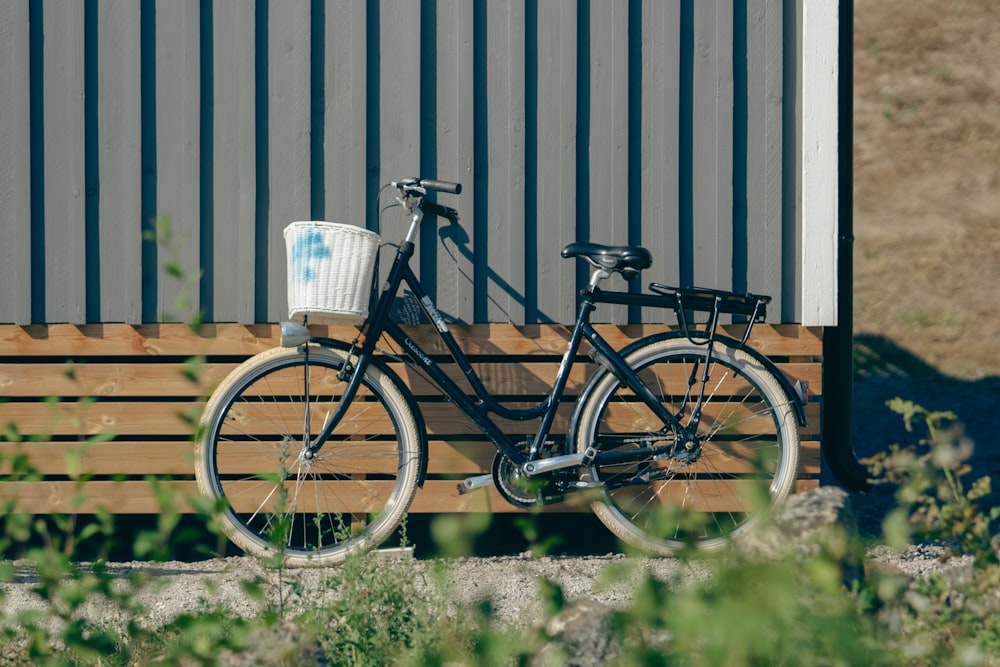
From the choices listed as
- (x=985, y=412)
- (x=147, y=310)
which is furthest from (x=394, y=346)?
(x=985, y=412)

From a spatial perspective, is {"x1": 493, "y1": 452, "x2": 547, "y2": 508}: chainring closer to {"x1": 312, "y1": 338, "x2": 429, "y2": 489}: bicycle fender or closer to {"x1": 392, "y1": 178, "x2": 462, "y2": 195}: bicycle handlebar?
{"x1": 312, "y1": 338, "x2": 429, "y2": 489}: bicycle fender

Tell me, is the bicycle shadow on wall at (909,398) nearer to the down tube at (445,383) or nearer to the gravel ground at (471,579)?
the gravel ground at (471,579)

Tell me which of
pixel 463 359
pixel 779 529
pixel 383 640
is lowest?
pixel 383 640

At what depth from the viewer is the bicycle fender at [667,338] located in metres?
4.04

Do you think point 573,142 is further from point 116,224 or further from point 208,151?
point 116,224

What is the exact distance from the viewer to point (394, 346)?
4418 millimetres

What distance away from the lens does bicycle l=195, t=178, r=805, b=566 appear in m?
3.96

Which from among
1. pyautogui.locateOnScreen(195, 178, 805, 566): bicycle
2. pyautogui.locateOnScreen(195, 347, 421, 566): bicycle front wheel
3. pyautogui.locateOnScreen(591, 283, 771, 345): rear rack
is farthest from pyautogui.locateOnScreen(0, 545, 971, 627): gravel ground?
pyautogui.locateOnScreen(591, 283, 771, 345): rear rack

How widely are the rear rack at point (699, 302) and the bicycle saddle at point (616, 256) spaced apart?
12cm

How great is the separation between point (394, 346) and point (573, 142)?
111 centimetres

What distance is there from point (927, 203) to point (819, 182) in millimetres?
8203

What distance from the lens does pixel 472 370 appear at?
4.10m

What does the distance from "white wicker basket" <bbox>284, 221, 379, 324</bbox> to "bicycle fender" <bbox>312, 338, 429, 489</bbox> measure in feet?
0.58

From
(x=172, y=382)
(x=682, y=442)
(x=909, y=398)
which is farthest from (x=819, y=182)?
(x=909, y=398)
